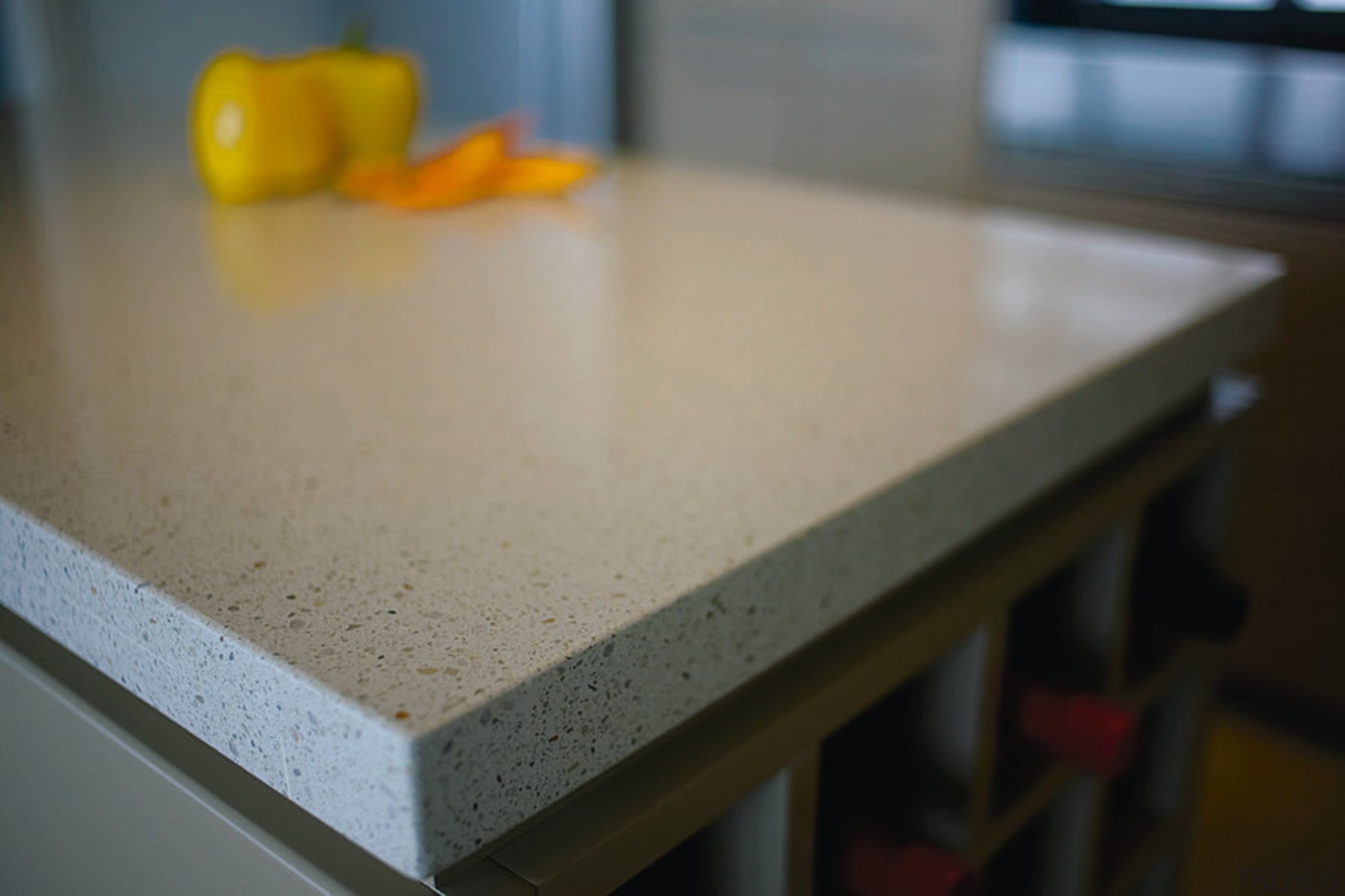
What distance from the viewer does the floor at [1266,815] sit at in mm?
1579

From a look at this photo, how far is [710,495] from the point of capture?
20.3 inches

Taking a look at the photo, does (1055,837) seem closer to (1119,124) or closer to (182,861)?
(182,861)

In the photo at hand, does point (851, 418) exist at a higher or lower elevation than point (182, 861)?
higher

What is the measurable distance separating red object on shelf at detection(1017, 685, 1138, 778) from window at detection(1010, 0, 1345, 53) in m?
1.33

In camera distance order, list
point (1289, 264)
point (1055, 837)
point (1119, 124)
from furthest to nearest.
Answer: point (1119, 124) → point (1289, 264) → point (1055, 837)

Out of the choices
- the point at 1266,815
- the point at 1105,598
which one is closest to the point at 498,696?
the point at 1105,598

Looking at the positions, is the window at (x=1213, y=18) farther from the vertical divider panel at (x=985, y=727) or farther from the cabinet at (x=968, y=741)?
the vertical divider panel at (x=985, y=727)

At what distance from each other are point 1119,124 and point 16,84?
1.91 metres

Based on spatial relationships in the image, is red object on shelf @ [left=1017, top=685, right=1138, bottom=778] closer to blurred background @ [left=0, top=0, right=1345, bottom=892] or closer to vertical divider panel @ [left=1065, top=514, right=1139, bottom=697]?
vertical divider panel @ [left=1065, top=514, right=1139, bottom=697]

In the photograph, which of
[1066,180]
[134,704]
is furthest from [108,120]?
[1066,180]

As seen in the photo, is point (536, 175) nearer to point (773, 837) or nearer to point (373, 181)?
point (373, 181)

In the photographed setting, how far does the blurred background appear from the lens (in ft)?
5.41

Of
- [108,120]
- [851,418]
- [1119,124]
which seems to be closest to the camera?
[851,418]

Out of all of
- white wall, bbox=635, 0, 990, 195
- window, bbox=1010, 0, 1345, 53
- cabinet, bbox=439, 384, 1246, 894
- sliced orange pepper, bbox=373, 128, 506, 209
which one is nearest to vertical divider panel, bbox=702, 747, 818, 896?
cabinet, bbox=439, 384, 1246, 894
